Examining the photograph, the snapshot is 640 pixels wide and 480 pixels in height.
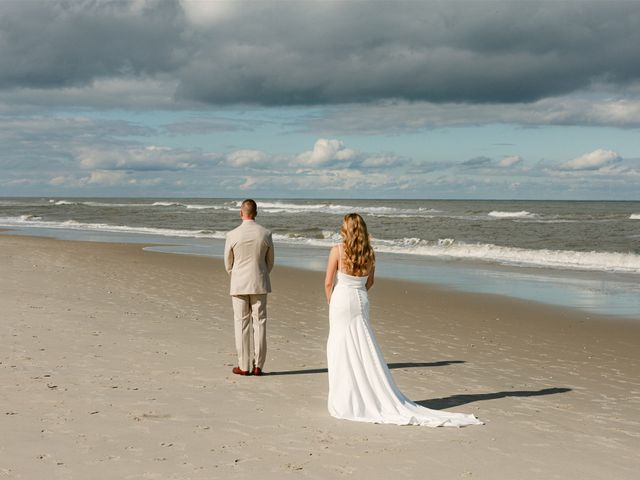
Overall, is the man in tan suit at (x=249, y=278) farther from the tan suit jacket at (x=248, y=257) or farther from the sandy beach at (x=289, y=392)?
the sandy beach at (x=289, y=392)

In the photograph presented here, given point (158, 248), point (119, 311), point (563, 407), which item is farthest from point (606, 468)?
point (158, 248)

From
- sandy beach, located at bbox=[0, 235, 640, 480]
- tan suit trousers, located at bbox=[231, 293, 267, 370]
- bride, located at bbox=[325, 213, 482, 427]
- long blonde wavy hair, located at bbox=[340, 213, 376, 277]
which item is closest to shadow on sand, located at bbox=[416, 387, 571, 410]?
sandy beach, located at bbox=[0, 235, 640, 480]

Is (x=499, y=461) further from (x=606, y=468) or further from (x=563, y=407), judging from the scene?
(x=563, y=407)

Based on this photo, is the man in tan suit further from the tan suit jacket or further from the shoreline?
the shoreline

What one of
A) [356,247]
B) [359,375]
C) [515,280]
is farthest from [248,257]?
[515,280]

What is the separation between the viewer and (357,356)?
21.3 feet

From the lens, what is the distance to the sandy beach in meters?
5.09

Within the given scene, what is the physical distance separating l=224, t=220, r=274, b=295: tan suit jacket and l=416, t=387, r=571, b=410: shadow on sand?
Result: 2.22 metres

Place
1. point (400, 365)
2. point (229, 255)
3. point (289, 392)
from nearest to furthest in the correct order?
point (289, 392) < point (229, 255) < point (400, 365)

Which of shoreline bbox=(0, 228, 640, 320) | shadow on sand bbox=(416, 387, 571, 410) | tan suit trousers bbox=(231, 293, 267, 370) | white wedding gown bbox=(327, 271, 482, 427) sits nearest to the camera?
white wedding gown bbox=(327, 271, 482, 427)

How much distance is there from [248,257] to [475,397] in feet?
9.57

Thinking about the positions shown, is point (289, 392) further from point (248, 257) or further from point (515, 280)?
point (515, 280)

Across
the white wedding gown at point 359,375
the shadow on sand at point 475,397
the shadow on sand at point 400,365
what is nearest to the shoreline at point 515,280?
the shadow on sand at point 400,365

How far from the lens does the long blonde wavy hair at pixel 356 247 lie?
20.5 ft
